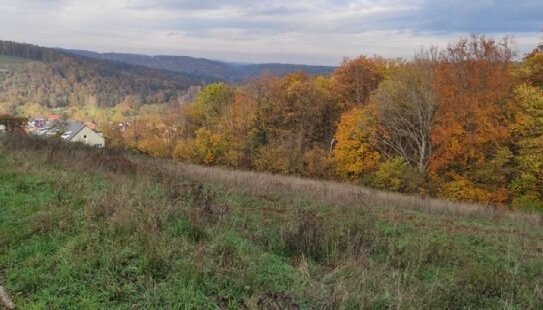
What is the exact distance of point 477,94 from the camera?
26531mm

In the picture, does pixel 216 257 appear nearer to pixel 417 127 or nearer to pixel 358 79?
pixel 417 127

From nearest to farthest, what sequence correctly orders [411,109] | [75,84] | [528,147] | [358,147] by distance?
1. [528,147]
2. [411,109]
3. [358,147]
4. [75,84]

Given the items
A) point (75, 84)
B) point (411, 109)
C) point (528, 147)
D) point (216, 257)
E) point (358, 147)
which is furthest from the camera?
point (75, 84)

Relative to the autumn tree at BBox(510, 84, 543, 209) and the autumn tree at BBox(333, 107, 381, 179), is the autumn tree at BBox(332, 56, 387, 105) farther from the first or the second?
the autumn tree at BBox(510, 84, 543, 209)

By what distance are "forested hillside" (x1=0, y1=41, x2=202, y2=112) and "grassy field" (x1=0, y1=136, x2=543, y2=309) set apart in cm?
11102

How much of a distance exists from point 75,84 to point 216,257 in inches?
5714

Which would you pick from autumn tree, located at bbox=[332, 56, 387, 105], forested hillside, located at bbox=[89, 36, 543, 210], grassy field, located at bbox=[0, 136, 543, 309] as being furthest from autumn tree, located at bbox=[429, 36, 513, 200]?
grassy field, located at bbox=[0, 136, 543, 309]

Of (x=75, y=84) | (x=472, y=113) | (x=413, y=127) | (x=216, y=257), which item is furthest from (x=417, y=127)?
(x=75, y=84)

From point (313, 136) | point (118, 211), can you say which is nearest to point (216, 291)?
point (118, 211)

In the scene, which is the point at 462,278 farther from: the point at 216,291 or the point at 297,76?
the point at 297,76

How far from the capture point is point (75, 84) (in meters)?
135

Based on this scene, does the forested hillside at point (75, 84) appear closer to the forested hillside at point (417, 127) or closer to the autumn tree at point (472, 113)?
the forested hillside at point (417, 127)

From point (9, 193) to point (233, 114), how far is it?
1462 inches

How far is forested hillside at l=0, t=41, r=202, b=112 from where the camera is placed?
126 metres
